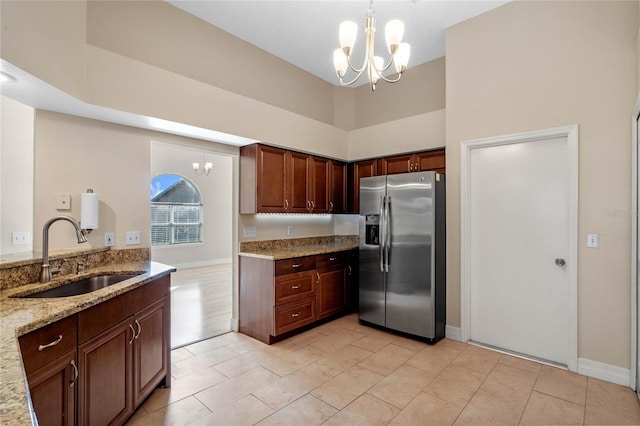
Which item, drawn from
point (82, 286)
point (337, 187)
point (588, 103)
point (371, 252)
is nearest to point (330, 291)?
point (371, 252)

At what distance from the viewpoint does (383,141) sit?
14.7 ft

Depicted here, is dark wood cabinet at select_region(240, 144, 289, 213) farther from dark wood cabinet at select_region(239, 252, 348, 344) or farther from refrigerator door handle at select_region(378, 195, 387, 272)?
refrigerator door handle at select_region(378, 195, 387, 272)

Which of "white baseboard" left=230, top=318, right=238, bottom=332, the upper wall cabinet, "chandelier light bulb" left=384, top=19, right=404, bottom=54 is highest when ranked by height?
"chandelier light bulb" left=384, top=19, right=404, bottom=54

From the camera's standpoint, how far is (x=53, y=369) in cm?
142

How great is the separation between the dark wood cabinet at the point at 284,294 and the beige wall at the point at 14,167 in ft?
6.84

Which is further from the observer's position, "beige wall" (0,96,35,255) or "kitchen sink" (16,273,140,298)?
"beige wall" (0,96,35,255)

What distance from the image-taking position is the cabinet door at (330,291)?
3.89 metres

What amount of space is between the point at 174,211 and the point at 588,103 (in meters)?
7.81

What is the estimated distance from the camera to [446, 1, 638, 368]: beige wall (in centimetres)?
257

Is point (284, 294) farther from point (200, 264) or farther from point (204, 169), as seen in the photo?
point (204, 169)

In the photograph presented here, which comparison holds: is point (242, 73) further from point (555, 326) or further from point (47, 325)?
point (555, 326)

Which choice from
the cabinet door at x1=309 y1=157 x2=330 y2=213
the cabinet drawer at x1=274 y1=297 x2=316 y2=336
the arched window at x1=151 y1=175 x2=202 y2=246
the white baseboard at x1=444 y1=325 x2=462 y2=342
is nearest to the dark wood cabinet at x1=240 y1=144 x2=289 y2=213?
the cabinet door at x1=309 y1=157 x2=330 y2=213

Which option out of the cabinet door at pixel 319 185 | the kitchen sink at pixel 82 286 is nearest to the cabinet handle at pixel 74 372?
the kitchen sink at pixel 82 286

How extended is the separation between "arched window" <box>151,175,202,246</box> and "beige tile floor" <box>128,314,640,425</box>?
4966 millimetres
